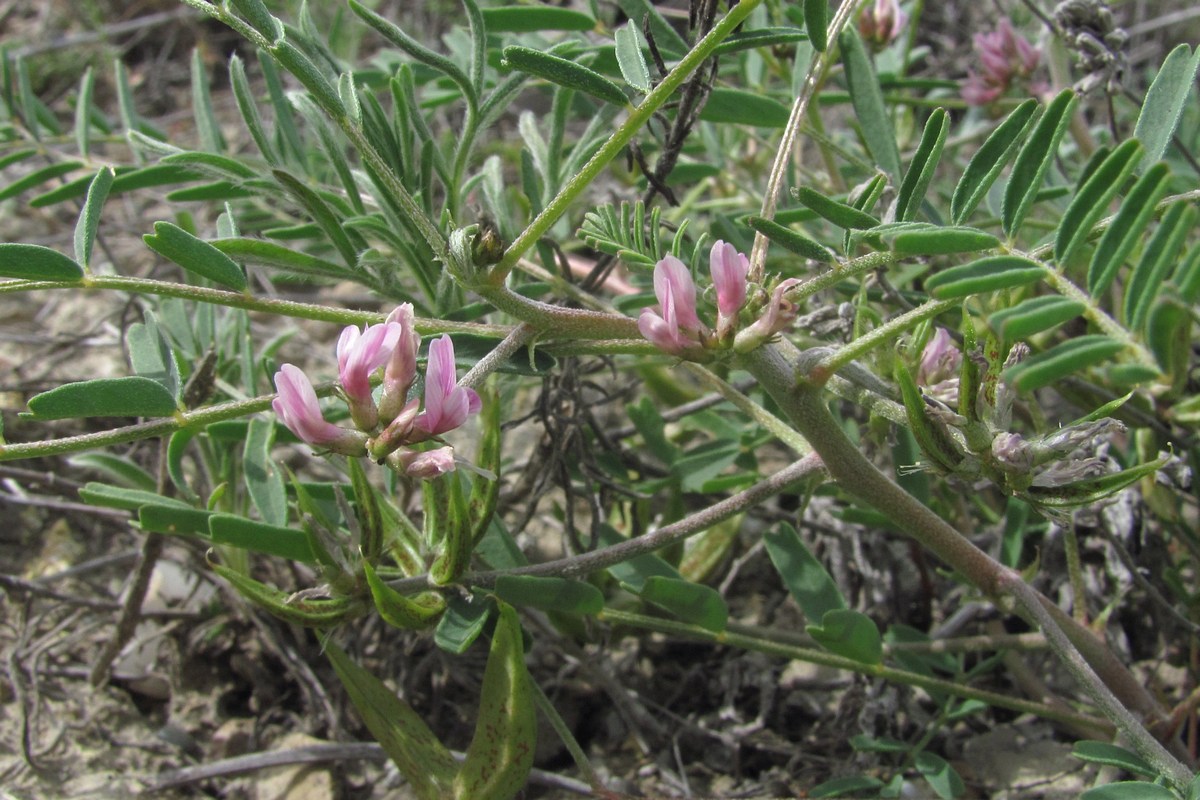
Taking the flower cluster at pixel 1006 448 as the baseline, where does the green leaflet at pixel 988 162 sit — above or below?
above

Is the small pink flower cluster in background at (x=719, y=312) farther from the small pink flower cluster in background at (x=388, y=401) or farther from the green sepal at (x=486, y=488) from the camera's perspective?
→ the green sepal at (x=486, y=488)

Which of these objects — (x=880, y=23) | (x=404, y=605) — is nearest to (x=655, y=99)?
(x=404, y=605)

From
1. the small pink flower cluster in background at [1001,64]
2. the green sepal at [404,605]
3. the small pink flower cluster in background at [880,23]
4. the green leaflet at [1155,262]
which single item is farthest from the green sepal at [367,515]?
the small pink flower cluster in background at [1001,64]

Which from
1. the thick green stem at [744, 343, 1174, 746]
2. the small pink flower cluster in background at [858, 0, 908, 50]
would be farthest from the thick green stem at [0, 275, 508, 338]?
the small pink flower cluster in background at [858, 0, 908, 50]

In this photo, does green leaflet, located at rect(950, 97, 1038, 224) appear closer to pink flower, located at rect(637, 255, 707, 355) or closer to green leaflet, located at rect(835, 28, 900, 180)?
pink flower, located at rect(637, 255, 707, 355)

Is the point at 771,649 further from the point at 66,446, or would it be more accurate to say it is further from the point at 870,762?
the point at 66,446

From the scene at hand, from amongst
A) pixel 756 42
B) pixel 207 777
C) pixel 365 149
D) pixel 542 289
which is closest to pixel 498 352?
pixel 365 149

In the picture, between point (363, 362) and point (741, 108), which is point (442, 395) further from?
point (741, 108)
